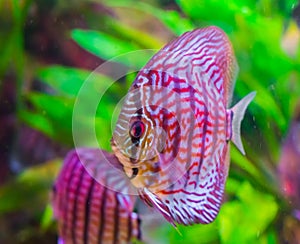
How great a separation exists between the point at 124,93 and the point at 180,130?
119 mm

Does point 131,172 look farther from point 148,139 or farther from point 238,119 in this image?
point 238,119

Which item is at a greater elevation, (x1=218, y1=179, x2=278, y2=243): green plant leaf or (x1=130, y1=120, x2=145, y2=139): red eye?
(x1=130, y1=120, x2=145, y2=139): red eye

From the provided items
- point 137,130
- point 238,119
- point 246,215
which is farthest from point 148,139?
point 246,215

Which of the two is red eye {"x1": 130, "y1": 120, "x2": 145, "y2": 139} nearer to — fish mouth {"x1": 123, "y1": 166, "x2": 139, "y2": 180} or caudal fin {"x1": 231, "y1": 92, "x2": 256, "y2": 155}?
fish mouth {"x1": 123, "y1": 166, "x2": 139, "y2": 180}

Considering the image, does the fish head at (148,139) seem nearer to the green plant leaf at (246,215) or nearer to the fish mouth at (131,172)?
the fish mouth at (131,172)

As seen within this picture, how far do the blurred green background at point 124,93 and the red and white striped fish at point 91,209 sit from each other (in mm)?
59

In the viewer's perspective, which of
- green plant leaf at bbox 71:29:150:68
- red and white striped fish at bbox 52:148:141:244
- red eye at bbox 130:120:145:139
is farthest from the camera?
red and white striped fish at bbox 52:148:141:244

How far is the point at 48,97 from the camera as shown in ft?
4.24

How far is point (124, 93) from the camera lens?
2.74ft

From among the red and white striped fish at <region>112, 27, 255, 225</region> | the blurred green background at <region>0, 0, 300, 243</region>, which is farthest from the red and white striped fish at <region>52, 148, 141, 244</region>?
the red and white striped fish at <region>112, 27, 255, 225</region>

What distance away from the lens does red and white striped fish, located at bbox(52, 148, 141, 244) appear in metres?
1.02

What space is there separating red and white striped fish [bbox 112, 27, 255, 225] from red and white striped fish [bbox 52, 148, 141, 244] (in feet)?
0.57

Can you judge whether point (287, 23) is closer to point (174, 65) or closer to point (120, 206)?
point (174, 65)

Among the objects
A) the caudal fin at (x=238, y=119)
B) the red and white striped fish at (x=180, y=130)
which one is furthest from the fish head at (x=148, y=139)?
the caudal fin at (x=238, y=119)
